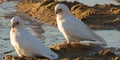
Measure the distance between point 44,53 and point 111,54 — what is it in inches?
56.9

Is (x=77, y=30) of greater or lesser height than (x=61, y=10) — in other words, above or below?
below

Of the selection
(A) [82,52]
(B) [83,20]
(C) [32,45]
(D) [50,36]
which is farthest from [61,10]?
(B) [83,20]

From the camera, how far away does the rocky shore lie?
1118 cm

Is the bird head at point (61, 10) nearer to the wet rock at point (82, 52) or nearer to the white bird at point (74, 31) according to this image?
the white bird at point (74, 31)

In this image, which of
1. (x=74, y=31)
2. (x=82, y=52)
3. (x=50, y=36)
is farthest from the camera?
(x=50, y=36)

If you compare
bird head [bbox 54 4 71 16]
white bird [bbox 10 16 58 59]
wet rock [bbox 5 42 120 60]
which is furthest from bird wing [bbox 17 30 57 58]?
bird head [bbox 54 4 71 16]

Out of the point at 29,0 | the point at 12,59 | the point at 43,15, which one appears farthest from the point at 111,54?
the point at 29,0

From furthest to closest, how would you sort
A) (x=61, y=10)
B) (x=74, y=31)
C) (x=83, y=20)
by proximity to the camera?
(x=83, y=20) < (x=61, y=10) < (x=74, y=31)

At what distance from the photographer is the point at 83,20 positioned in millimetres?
16938

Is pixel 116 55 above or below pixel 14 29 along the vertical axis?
below

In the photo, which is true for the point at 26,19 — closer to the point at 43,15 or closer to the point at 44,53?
the point at 43,15

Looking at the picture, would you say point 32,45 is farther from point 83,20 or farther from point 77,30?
point 83,20

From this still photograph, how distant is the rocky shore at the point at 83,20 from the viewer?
11180 millimetres

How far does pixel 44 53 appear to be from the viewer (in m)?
11.0
